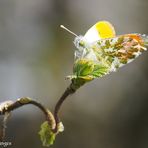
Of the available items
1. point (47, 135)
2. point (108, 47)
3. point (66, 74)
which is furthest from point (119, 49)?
point (66, 74)

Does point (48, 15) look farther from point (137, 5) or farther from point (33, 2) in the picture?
point (137, 5)

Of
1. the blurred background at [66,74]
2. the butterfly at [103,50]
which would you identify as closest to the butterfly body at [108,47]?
the butterfly at [103,50]

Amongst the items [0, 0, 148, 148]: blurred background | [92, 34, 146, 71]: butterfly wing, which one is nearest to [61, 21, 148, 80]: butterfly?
[92, 34, 146, 71]: butterfly wing

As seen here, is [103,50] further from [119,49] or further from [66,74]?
[66,74]

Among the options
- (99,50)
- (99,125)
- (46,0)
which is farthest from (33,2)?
(99,50)

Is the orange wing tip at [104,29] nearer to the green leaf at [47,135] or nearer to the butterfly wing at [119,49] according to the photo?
the butterfly wing at [119,49]

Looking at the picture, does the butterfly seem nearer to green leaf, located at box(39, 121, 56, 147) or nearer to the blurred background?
green leaf, located at box(39, 121, 56, 147)

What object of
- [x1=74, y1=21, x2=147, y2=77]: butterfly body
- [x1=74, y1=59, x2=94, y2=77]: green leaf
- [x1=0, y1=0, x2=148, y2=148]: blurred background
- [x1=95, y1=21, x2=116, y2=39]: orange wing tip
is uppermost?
[x1=0, y1=0, x2=148, y2=148]: blurred background
